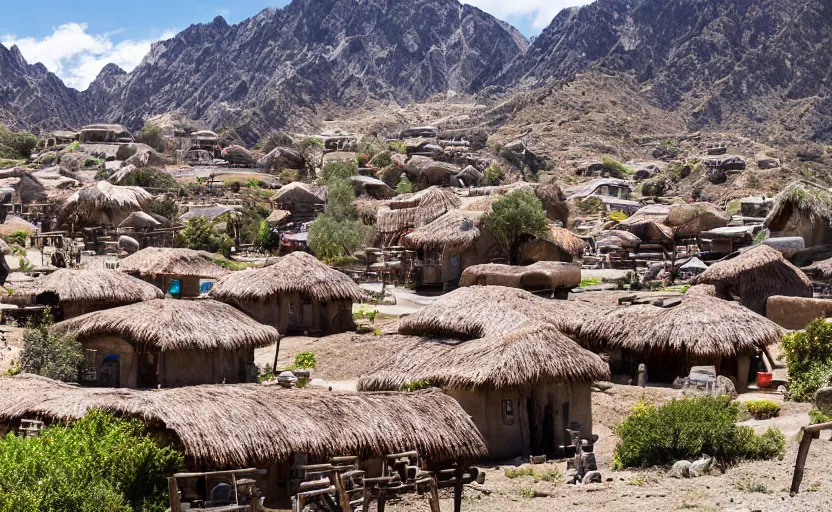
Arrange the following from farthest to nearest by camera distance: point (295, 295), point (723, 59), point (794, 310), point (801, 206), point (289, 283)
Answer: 1. point (723, 59)
2. point (801, 206)
3. point (295, 295)
4. point (289, 283)
5. point (794, 310)

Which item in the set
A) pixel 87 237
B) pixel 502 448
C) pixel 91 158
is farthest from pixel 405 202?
pixel 91 158

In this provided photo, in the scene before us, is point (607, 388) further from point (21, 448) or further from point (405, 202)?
point (405, 202)

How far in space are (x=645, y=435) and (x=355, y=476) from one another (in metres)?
5.57

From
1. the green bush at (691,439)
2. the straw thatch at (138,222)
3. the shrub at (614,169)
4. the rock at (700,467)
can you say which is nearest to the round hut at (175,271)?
the straw thatch at (138,222)

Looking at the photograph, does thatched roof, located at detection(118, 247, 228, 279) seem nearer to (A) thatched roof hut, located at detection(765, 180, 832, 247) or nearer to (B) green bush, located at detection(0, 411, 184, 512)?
(B) green bush, located at detection(0, 411, 184, 512)

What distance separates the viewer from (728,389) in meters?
23.5

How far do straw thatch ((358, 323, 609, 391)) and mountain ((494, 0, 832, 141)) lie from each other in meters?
110

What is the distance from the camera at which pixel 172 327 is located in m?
24.2

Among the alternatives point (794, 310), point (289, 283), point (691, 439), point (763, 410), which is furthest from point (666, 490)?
point (289, 283)

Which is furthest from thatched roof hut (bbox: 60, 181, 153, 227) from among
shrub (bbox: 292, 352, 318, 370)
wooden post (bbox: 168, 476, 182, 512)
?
wooden post (bbox: 168, 476, 182, 512)

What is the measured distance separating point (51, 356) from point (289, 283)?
9.67 metres

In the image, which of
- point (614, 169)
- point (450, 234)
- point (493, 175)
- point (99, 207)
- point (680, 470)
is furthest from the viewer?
point (614, 169)

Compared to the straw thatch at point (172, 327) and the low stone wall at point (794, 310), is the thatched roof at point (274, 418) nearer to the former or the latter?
the straw thatch at point (172, 327)

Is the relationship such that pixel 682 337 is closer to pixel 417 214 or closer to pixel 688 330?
pixel 688 330
